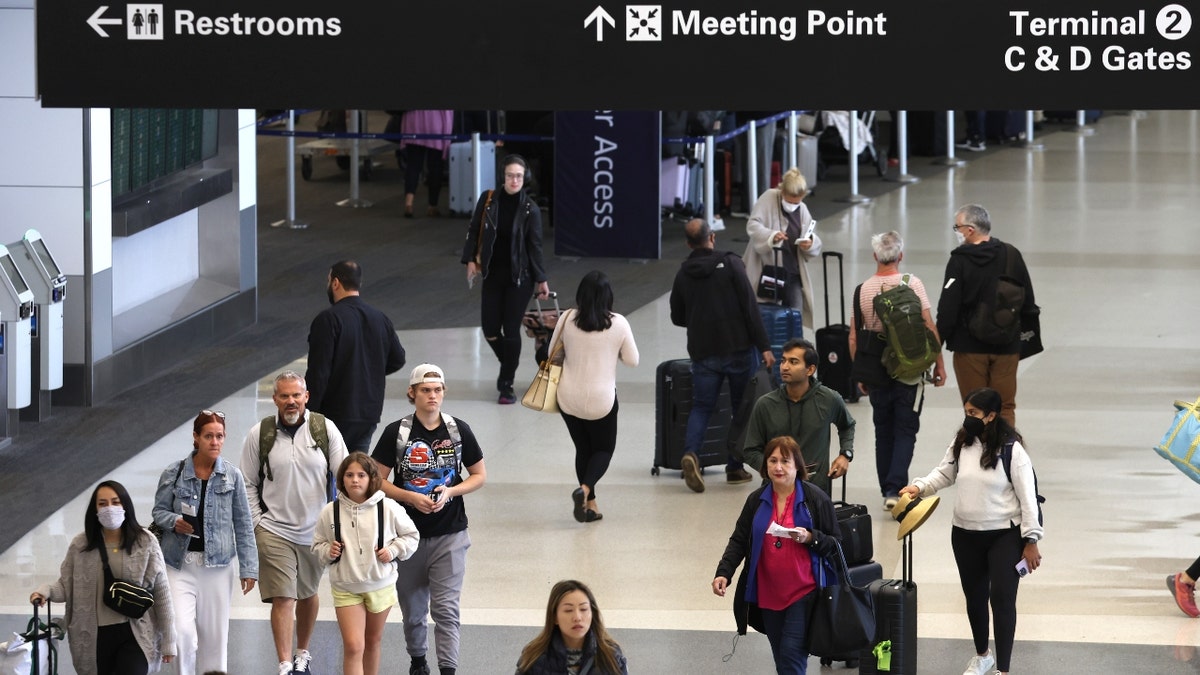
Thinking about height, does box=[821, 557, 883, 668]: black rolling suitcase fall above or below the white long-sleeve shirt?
below

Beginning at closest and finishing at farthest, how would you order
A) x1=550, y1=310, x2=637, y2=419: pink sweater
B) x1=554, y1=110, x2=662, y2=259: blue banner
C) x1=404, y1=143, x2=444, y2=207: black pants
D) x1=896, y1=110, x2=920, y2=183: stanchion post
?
1. x1=550, y1=310, x2=637, y2=419: pink sweater
2. x1=554, y1=110, x2=662, y2=259: blue banner
3. x1=404, y1=143, x2=444, y2=207: black pants
4. x1=896, y1=110, x2=920, y2=183: stanchion post

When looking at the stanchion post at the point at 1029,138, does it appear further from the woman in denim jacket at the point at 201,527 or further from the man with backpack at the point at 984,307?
the woman in denim jacket at the point at 201,527

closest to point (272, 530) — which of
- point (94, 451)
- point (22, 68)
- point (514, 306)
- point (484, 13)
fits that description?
point (484, 13)

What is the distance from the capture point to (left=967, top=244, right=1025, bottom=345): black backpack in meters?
9.91

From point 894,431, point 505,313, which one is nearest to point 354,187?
point 505,313

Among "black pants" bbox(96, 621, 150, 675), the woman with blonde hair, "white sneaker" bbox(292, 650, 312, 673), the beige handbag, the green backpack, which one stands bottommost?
"white sneaker" bbox(292, 650, 312, 673)

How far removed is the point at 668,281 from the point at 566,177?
1.89 m

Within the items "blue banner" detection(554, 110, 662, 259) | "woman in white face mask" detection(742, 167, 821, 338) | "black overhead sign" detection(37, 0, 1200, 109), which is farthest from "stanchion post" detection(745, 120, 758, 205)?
"black overhead sign" detection(37, 0, 1200, 109)

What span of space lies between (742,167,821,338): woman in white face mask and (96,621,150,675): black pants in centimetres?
557

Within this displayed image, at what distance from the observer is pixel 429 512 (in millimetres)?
7531

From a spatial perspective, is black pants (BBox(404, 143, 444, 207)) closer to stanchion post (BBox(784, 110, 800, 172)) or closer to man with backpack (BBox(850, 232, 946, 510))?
stanchion post (BBox(784, 110, 800, 172))

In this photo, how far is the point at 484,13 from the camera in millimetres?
5199

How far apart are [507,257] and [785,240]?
6.21ft

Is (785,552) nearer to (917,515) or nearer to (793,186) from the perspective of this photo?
(917,515)
